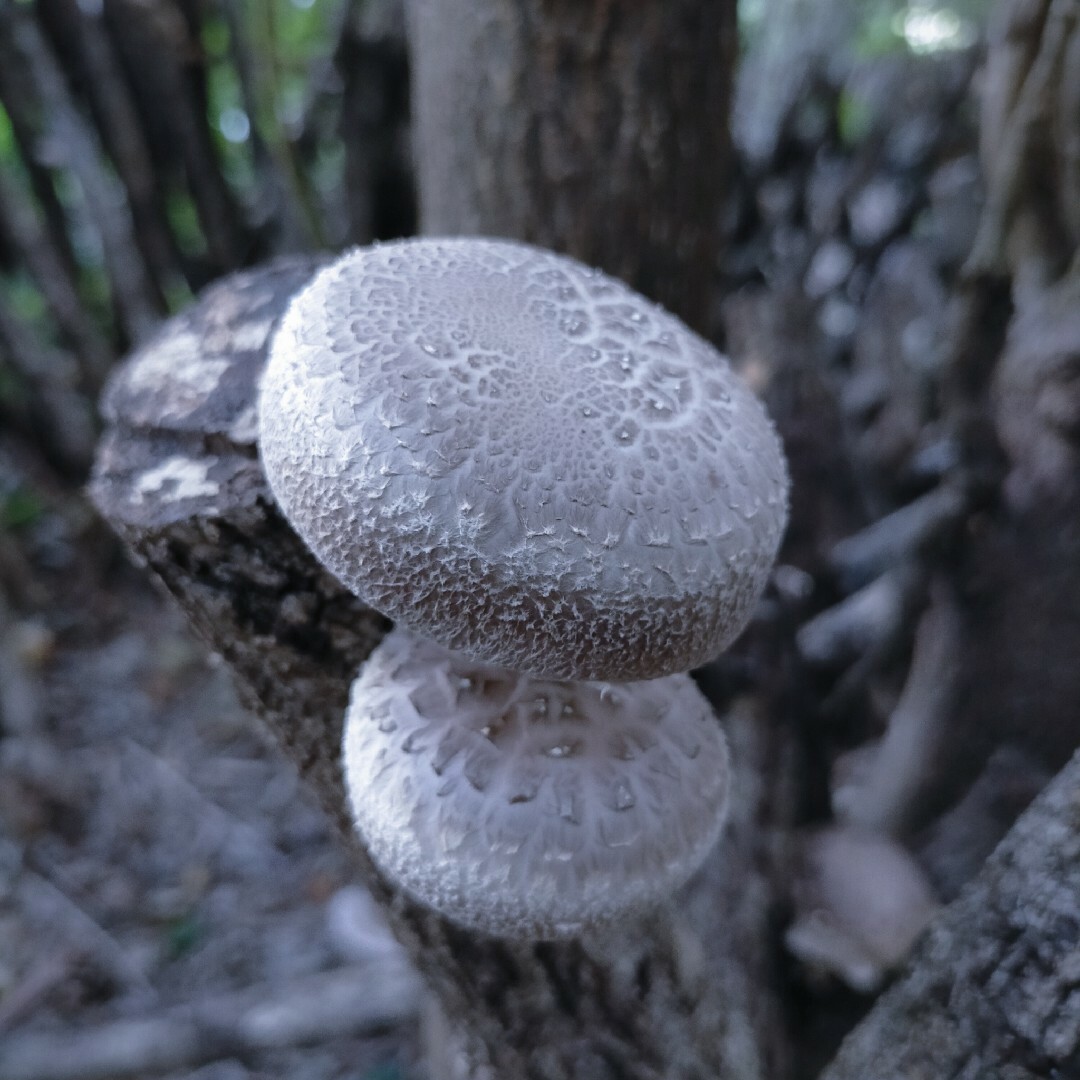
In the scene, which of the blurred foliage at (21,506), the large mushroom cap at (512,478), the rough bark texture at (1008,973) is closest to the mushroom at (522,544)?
the large mushroom cap at (512,478)

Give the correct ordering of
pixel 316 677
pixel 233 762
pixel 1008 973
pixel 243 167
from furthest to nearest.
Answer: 1. pixel 243 167
2. pixel 233 762
3. pixel 316 677
4. pixel 1008 973

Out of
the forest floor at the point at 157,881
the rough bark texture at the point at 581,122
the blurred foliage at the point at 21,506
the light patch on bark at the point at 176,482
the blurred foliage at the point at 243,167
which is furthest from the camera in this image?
the blurred foliage at the point at 21,506

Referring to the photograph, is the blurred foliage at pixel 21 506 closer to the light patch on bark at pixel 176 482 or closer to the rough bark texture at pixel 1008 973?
the light patch on bark at pixel 176 482

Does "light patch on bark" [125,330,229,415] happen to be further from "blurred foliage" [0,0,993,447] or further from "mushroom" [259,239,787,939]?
"blurred foliage" [0,0,993,447]

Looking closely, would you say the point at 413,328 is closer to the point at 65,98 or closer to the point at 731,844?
the point at 731,844

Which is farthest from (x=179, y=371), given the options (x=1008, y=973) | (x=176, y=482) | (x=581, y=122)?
(x=1008, y=973)

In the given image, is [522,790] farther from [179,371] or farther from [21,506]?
[21,506]
